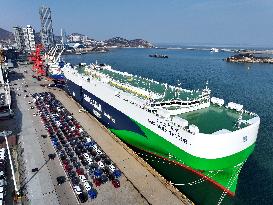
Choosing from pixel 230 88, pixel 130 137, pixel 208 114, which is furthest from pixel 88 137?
pixel 230 88

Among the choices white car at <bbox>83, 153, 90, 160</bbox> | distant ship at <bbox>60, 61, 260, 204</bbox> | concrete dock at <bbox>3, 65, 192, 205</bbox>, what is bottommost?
concrete dock at <bbox>3, 65, 192, 205</bbox>

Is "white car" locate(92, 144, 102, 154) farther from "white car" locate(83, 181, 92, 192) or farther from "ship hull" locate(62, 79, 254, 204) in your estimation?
"white car" locate(83, 181, 92, 192)

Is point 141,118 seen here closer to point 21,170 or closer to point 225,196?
point 225,196

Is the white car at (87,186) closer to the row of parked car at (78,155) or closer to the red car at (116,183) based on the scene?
the row of parked car at (78,155)

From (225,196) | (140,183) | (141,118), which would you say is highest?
(141,118)

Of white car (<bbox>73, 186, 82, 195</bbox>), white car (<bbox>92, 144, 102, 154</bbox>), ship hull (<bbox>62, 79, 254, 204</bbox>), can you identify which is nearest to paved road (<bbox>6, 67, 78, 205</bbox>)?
white car (<bbox>73, 186, 82, 195</bbox>)
